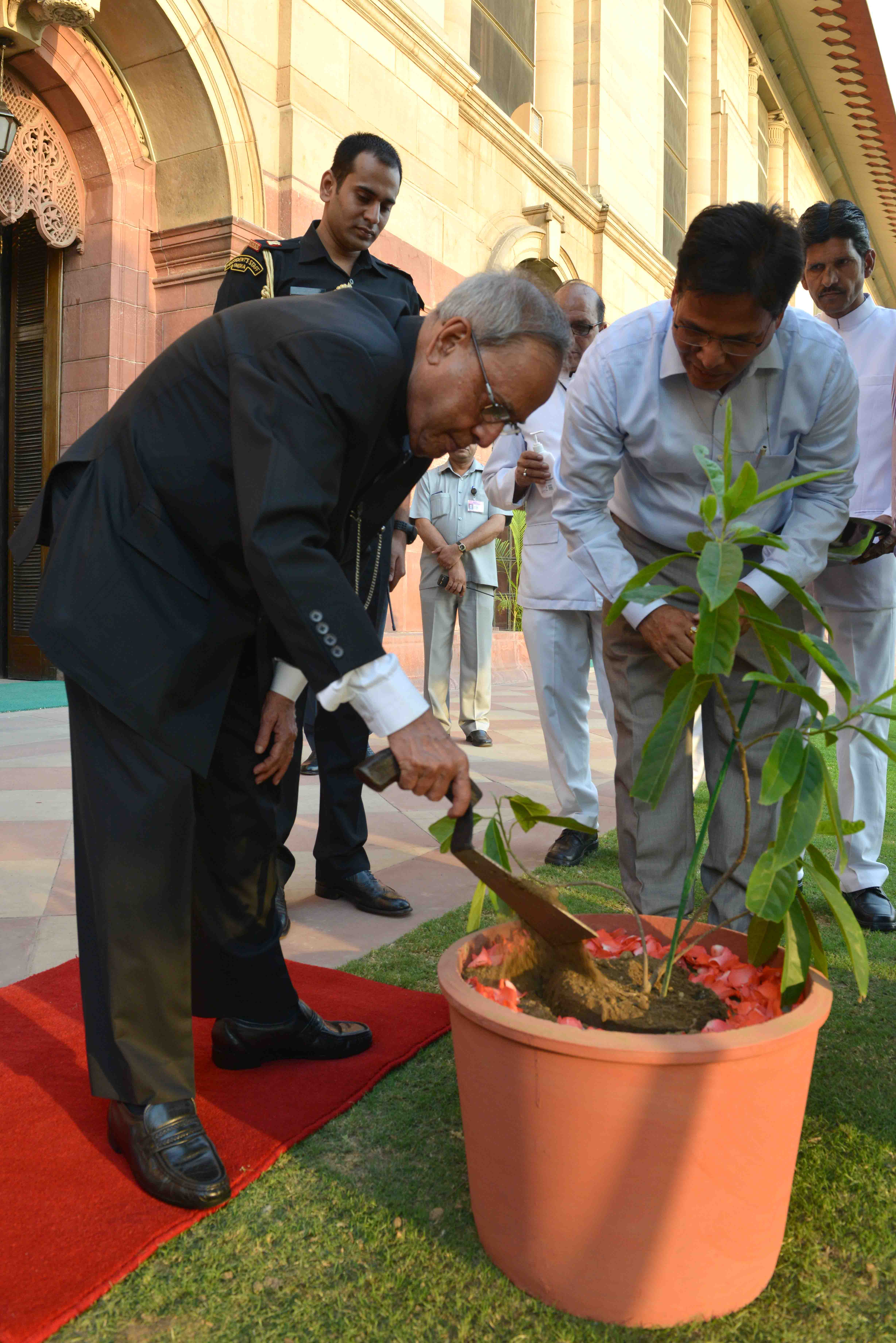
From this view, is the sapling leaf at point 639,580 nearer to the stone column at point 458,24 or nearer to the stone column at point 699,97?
the stone column at point 458,24

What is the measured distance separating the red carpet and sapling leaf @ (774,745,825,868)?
1052 mm

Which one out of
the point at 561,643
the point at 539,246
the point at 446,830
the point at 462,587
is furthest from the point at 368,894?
the point at 539,246

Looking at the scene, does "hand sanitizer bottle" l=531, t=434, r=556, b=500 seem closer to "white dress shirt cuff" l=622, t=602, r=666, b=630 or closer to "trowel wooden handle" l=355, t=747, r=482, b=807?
"white dress shirt cuff" l=622, t=602, r=666, b=630

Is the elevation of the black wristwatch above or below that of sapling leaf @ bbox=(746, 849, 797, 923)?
above

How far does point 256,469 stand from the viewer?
1.53 metres

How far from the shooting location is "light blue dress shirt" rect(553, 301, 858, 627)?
2.34 metres

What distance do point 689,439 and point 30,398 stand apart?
6759mm

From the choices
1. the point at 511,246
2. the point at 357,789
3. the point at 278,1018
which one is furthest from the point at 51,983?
the point at 511,246

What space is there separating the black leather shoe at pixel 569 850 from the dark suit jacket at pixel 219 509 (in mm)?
2078

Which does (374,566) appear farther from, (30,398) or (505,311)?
(30,398)

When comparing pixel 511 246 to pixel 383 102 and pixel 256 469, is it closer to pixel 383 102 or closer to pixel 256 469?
pixel 383 102

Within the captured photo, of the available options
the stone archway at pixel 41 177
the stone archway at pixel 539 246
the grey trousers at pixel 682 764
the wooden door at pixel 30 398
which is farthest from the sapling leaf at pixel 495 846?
the stone archway at pixel 539 246

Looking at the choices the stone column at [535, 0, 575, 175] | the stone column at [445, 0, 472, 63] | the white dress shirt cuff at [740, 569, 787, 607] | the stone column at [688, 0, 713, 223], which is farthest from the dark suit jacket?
the stone column at [688, 0, 713, 223]

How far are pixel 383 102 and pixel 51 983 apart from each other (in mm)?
8453
